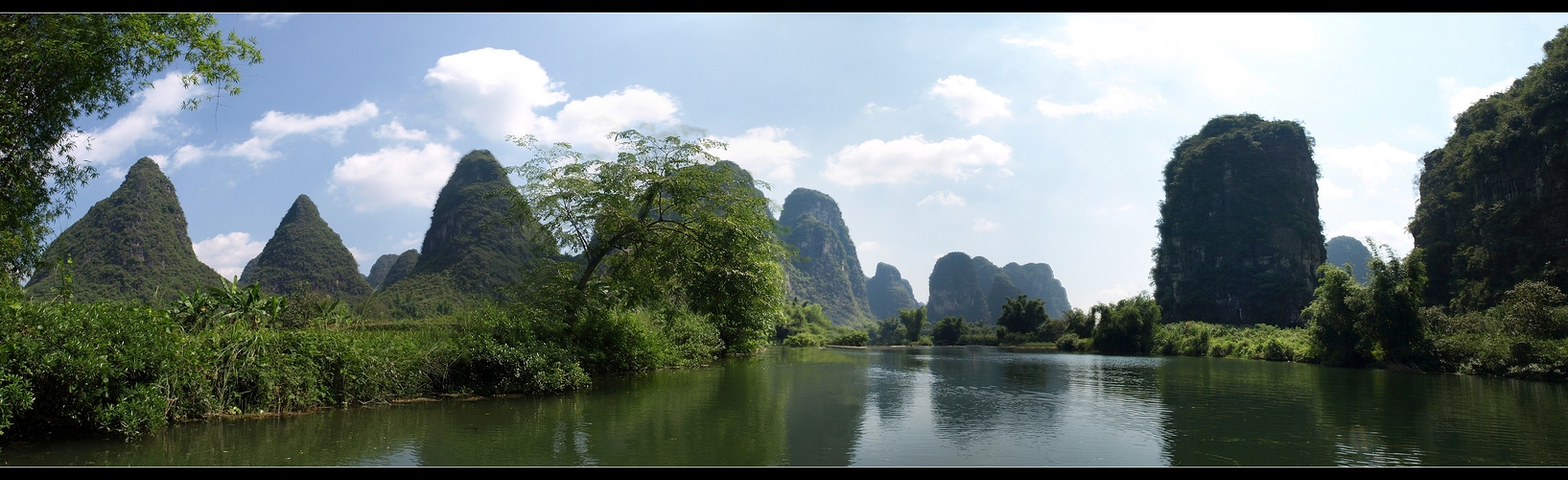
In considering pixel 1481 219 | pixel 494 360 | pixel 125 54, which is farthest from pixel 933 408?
pixel 1481 219

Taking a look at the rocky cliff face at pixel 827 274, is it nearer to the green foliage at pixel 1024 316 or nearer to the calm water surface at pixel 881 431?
the green foliage at pixel 1024 316

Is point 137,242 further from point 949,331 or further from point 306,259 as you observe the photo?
point 949,331

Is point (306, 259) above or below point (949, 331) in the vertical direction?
above

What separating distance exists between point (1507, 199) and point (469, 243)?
82.0 metres

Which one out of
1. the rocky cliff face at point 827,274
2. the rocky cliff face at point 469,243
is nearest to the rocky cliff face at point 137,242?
the rocky cliff face at point 469,243

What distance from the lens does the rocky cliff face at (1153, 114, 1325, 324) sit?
77.4 m

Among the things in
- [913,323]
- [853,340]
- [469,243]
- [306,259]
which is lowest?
[853,340]

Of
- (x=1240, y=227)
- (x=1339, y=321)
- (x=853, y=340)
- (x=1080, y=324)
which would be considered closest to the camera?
(x=1339, y=321)

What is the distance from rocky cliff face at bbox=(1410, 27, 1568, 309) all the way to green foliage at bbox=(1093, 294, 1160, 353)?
53.5 feet

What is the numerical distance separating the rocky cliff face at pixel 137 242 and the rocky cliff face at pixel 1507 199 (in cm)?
8248

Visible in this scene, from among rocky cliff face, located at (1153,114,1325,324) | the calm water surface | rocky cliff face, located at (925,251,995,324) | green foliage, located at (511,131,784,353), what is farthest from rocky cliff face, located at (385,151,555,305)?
rocky cliff face, located at (925,251,995,324)

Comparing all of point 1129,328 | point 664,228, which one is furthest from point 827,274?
point 664,228

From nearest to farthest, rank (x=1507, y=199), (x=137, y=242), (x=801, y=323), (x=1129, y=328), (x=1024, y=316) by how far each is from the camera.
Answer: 1. (x=1507, y=199)
2. (x=1129, y=328)
3. (x=137, y=242)
4. (x=1024, y=316)
5. (x=801, y=323)

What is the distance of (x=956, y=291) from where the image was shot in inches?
6348
